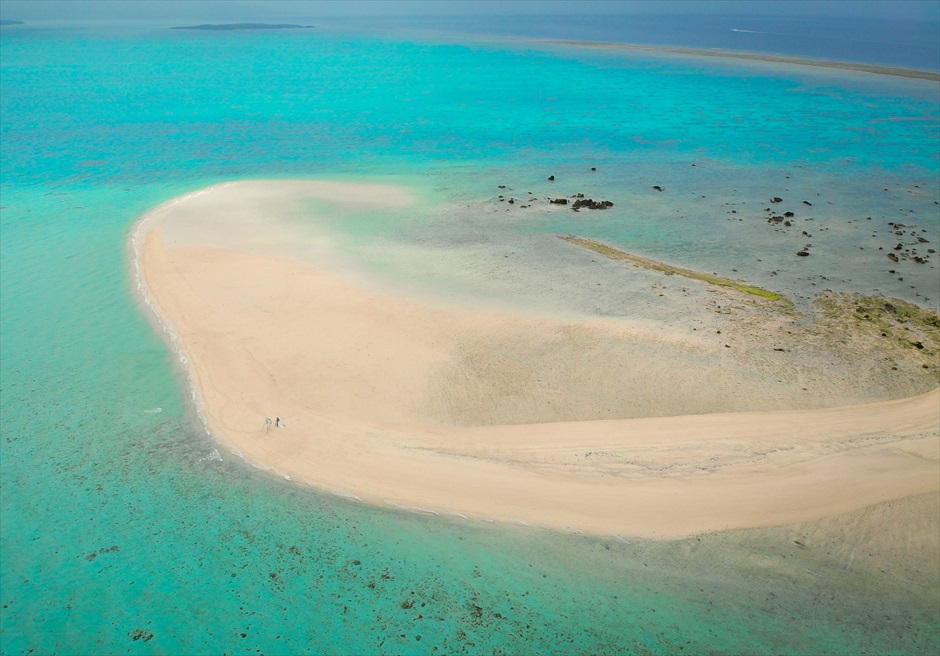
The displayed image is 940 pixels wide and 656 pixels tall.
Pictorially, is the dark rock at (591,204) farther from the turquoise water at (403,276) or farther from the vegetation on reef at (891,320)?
the vegetation on reef at (891,320)

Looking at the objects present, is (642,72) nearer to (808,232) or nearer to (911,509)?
(808,232)

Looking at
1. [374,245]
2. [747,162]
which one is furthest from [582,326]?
[747,162]

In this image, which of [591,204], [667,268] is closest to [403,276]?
[667,268]

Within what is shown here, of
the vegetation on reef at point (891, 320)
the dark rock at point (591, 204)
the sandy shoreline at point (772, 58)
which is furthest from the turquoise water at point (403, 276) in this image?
the sandy shoreline at point (772, 58)

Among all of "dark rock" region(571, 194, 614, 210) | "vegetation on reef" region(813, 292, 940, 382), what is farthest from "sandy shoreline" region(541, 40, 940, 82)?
"vegetation on reef" region(813, 292, 940, 382)

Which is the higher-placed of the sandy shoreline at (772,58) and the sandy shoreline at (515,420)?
the sandy shoreline at (772,58)

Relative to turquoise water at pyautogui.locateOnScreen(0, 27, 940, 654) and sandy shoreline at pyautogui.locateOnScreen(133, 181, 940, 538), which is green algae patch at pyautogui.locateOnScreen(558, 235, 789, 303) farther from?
sandy shoreline at pyautogui.locateOnScreen(133, 181, 940, 538)

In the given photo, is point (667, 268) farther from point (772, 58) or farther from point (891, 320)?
point (772, 58)
